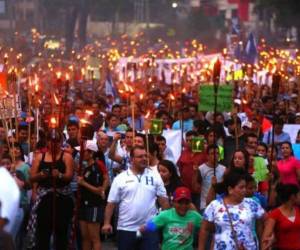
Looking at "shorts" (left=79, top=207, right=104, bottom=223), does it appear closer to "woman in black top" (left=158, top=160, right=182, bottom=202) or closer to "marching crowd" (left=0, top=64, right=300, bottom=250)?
"marching crowd" (left=0, top=64, right=300, bottom=250)

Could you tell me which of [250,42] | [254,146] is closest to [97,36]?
[250,42]

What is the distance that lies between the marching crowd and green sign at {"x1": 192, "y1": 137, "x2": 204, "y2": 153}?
0.05m

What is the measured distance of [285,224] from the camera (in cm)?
1008

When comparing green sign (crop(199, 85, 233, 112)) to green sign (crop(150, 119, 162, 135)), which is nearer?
green sign (crop(150, 119, 162, 135))

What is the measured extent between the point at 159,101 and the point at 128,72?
12873 millimetres

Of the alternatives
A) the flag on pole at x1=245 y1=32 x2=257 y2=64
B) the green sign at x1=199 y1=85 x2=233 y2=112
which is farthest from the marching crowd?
the flag on pole at x1=245 y1=32 x2=257 y2=64

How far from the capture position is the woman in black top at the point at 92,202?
498 inches

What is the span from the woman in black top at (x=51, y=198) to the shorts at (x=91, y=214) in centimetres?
33

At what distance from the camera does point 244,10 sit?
4072 inches

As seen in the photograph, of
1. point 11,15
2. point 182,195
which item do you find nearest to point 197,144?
point 182,195

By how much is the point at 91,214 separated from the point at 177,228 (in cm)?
208

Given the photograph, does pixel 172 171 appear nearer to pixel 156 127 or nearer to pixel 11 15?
pixel 156 127

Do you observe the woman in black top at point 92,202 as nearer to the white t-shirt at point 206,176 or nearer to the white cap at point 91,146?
the white cap at point 91,146

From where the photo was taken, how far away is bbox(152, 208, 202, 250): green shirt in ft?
35.2
